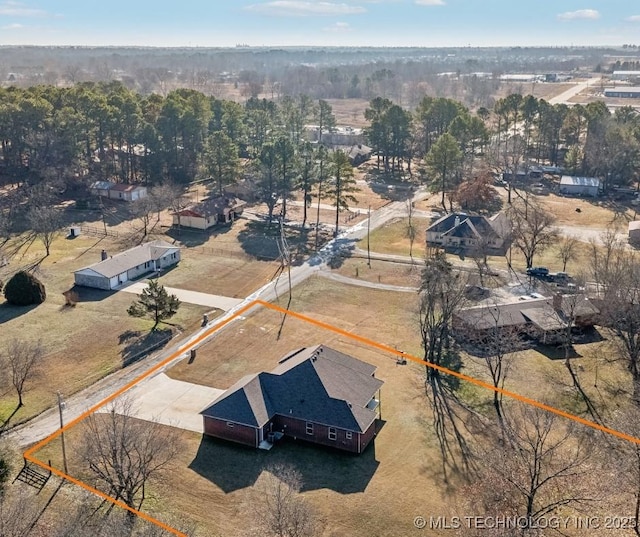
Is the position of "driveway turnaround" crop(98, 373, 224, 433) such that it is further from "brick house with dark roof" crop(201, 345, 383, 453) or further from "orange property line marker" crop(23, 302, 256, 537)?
"brick house with dark roof" crop(201, 345, 383, 453)

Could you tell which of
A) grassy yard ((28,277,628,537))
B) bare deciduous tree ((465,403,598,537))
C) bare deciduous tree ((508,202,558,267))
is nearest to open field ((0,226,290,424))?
grassy yard ((28,277,628,537))

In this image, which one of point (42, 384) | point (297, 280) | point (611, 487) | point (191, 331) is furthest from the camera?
point (297, 280)

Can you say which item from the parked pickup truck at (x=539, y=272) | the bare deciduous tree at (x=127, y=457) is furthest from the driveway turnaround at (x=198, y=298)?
the parked pickup truck at (x=539, y=272)

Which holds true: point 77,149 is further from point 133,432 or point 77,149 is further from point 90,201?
point 133,432

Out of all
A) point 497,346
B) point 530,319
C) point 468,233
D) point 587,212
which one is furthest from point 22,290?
point 587,212

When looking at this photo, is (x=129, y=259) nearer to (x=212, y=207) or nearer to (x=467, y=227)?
(x=212, y=207)

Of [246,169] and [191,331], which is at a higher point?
[246,169]

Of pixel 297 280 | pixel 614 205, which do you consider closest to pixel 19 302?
pixel 297 280
